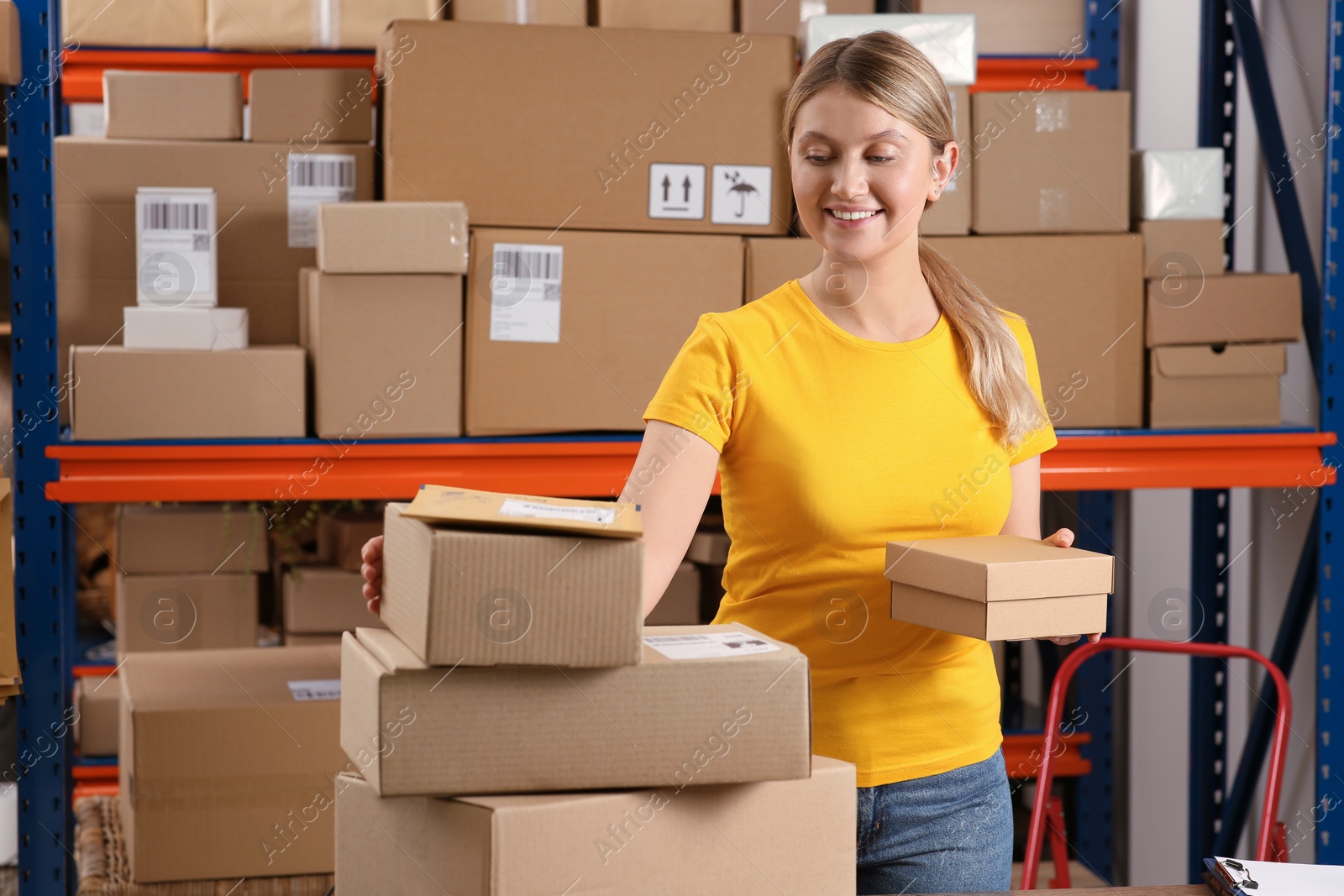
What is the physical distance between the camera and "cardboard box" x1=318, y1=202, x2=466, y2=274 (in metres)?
2.07

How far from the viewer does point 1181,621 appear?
2955mm

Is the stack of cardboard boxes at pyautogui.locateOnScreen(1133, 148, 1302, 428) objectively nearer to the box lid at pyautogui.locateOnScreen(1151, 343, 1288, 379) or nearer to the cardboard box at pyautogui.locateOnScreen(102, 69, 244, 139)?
the box lid at pyautogui.locateOnScreen(1151, 343, 1288, 379)

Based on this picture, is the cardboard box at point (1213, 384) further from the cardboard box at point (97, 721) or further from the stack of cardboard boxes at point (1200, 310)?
the cardboard box at point (97, 721)

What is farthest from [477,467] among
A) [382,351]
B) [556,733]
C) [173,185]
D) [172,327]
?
[556,733]

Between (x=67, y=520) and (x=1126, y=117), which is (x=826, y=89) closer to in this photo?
(x=1126, y=117)

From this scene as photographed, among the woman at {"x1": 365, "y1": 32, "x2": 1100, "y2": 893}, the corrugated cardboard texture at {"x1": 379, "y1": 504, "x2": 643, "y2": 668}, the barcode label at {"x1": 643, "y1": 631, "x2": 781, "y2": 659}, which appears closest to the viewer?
the corrugated cardboard texture at {"x1": 379, "y1": 504, "x2": 643, "y2": 668}

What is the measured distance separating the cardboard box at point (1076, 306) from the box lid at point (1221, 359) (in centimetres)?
5

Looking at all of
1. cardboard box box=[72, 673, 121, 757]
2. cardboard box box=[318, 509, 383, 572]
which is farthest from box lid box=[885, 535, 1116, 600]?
cardboard box box=[72, 673, 121, 757]

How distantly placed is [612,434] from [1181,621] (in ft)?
5.12

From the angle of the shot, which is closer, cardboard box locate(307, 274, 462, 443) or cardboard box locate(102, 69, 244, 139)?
cardboard box locate(307, 274, 462, 443)

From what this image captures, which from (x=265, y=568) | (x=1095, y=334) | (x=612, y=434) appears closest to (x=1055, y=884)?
(x=1095, y=334)

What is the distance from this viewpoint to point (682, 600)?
2.76m

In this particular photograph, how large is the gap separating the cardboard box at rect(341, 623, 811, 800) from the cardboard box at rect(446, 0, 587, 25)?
1.57 m

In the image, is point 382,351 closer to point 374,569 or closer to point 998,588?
point 374,569
